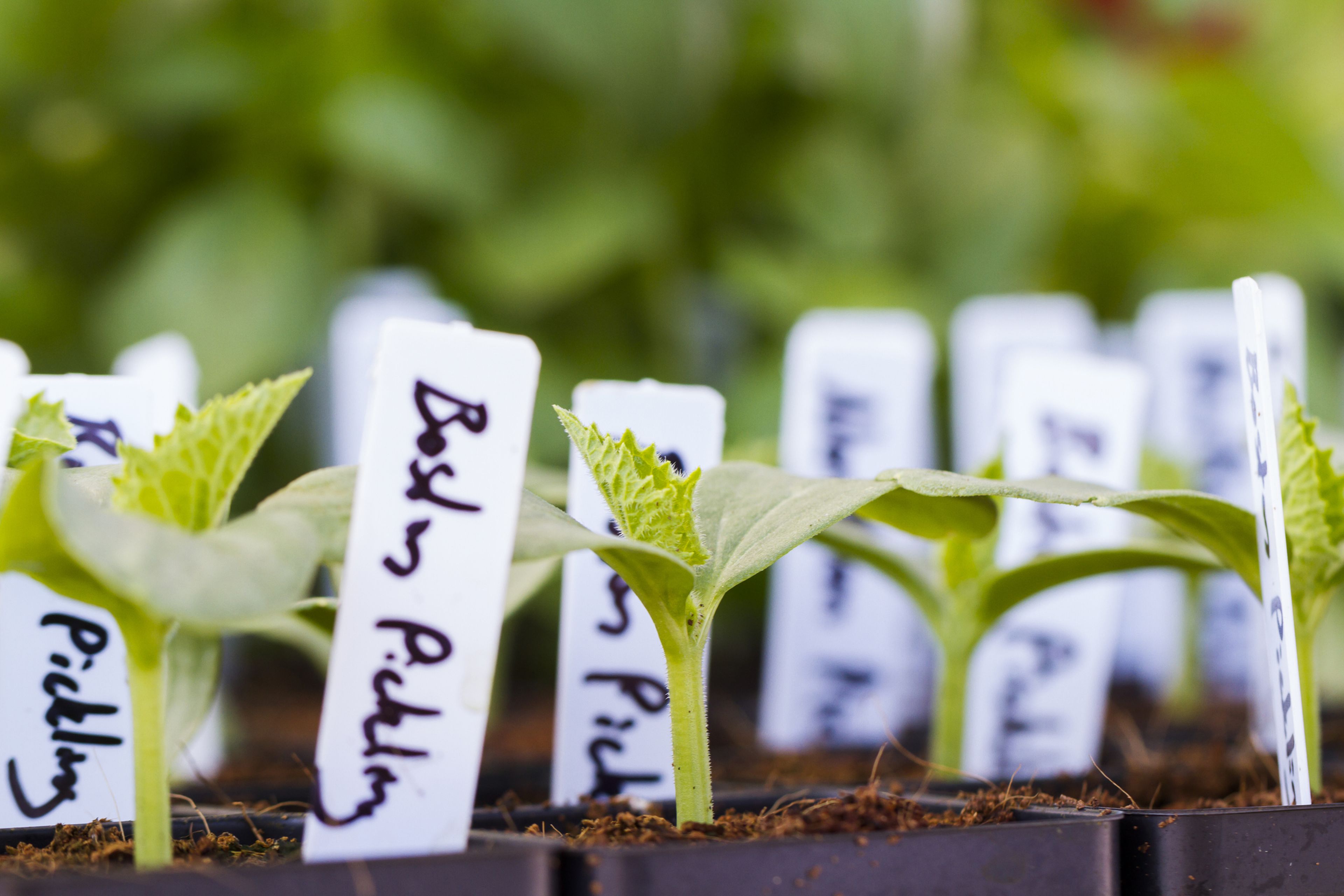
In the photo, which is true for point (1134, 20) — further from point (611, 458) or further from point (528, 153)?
point (611, 458)

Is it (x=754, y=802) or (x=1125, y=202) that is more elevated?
(x=1125, y=202)

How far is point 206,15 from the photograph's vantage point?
1.66 metres

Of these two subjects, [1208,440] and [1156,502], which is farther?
[1208,440]

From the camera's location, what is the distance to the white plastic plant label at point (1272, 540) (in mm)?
467

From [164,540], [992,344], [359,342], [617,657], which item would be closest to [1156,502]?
[617,657]

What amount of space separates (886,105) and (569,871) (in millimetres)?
1505

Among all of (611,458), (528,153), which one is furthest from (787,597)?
(528,153)

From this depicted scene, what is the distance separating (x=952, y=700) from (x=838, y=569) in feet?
0.60

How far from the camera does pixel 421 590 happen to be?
392 millimetres

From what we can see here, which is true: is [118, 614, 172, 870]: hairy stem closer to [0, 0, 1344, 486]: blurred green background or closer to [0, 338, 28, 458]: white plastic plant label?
[0, 338, 28, 458]: white plastic plant label

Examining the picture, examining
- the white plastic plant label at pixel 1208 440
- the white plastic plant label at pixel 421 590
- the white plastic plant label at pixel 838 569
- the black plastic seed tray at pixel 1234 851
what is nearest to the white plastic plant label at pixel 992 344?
the white plastic plant label at pixel 1208 440

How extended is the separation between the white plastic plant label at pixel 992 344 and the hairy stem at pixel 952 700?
0.37m

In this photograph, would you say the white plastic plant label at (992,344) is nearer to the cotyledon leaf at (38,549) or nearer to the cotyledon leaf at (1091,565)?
the cotyledon leaf at (1091,565)

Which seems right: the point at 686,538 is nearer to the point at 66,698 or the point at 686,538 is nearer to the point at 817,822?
the point at 817,822
